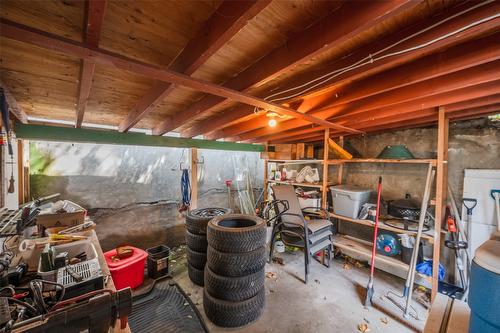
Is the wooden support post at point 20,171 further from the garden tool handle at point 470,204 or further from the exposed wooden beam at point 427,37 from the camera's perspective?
the garden tool handle at point 470,204

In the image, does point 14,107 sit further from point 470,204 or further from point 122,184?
point 470,204

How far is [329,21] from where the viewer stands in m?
0.98

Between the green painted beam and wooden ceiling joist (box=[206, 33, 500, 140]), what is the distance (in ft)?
8.29

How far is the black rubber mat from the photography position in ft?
6.39

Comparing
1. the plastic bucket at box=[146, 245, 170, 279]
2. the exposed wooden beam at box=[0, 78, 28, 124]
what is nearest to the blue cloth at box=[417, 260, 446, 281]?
the plastic bucket at box=[146, 245, 170, 279]

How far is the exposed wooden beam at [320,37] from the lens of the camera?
827mm

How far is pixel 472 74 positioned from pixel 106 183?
4679mm

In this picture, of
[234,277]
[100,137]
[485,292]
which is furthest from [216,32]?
[100,137]

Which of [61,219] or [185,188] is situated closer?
[61,219]

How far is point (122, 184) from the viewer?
3549 millimetres

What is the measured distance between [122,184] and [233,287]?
2825 mm

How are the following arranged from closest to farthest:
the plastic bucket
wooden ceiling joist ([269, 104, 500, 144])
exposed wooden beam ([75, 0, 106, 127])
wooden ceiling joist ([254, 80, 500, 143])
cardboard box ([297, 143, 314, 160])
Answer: exposed wooden beam ([75, 0, 106, 127]) → wooden ceiling joist ([254, 80, 500, 143]) → wooden ceiling joist ([269, 104, 500, 144]) → the plastic bucket → cardboard box ([297, 143, 314, 160])

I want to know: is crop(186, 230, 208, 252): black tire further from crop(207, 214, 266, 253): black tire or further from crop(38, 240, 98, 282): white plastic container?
crop(38, 240, 98, 282): white plastic container

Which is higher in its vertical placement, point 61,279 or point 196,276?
point 61,279
